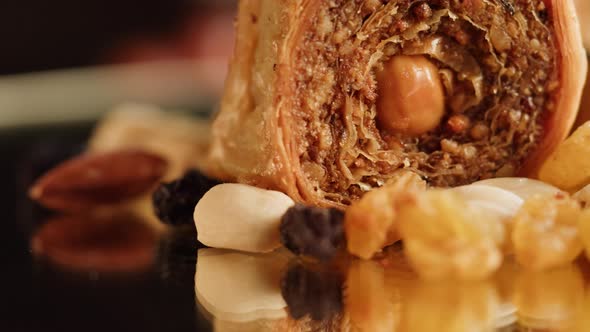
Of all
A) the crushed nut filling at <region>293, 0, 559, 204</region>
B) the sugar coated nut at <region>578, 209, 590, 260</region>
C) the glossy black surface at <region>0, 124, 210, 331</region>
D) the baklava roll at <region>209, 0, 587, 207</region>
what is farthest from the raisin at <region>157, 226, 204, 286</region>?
the sugar coated nut at <region>578, 209, 590, 260</region>

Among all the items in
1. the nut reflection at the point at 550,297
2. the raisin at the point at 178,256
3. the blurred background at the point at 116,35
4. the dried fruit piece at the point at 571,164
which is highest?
the dried fruit piece at the point at 571,164

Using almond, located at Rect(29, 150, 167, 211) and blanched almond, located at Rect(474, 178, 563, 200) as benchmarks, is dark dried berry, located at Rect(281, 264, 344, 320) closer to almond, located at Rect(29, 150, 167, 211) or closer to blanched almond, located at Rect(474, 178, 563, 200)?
blanched almond, located at Rect(474, 178, 563, 200)

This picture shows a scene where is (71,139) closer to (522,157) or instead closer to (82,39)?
(522,157)

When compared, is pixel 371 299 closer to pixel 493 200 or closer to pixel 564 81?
pixel 493 200

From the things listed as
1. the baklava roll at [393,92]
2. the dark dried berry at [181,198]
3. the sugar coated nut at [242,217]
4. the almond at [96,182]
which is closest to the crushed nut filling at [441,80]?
the baklava roll at [393,92]

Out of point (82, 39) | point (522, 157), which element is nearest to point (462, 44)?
point (522, 157)

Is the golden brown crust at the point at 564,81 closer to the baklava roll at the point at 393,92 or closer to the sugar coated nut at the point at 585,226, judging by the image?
the baklava roll at the point at 393,92

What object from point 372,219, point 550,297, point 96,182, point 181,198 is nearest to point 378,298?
point 372,219
